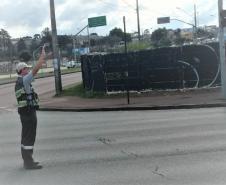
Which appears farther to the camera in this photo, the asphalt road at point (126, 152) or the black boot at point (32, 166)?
the black boot at point (32, 166)

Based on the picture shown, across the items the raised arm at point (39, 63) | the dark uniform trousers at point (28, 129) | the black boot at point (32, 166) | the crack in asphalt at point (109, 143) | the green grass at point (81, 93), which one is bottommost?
the green grass at point (81, 93)

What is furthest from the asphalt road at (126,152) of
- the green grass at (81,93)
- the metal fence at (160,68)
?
the green grass at (81,93)

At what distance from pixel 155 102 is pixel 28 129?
12.6 metres

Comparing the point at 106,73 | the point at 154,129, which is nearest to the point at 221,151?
the point at 154,129

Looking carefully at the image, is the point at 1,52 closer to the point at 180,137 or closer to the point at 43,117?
the point at 43,117

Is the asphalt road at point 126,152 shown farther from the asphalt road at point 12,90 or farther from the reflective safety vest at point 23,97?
the asphalt road at point 12,90

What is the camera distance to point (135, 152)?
1043 centimetres

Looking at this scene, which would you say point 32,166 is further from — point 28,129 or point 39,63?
point 39,63

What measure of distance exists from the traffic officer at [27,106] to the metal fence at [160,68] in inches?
Result: 621

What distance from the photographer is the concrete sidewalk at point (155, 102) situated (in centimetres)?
2012

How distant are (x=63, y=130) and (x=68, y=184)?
6906 millimetres

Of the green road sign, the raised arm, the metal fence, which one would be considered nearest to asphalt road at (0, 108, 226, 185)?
the raised arm

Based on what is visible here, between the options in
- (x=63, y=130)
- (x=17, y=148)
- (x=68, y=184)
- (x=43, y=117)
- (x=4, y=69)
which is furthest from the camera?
(x=4, y=69)

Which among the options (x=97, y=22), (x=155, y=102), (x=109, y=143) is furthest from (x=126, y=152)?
(x=97, y=22)
